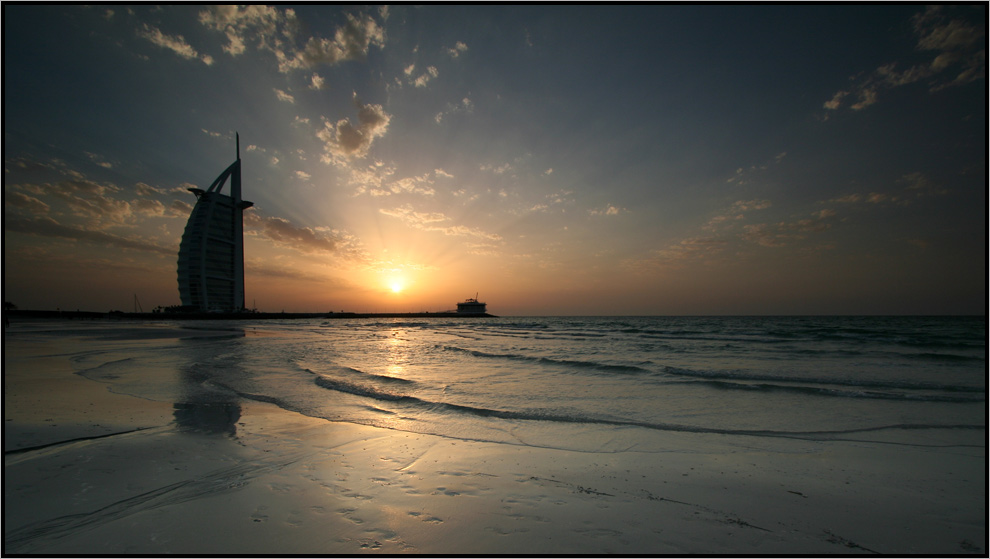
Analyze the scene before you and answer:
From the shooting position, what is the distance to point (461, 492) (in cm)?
471

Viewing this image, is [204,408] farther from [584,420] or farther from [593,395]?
[593,395]

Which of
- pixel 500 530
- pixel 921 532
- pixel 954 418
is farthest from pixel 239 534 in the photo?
pixel 954 418

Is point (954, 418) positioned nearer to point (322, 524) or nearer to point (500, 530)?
point (500, 530)

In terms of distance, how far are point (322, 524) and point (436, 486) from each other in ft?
4.70

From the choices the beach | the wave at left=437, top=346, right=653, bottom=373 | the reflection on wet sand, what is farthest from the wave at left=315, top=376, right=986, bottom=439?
the wave at left=437, top=346, right=653, bottom=373

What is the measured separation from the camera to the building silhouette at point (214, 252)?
3991 inches

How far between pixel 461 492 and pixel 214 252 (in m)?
127

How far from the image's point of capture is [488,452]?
6.36 meters

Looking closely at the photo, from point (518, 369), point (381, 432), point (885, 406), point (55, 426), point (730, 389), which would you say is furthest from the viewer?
point (518, 369)

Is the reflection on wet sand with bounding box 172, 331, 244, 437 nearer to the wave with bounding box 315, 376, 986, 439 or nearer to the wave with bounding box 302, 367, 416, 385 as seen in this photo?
the wave with bounding box 315, 376, 986, 439

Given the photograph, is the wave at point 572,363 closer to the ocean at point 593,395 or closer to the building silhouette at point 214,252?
the ocean at point 593,395

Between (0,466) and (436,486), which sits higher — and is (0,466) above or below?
above

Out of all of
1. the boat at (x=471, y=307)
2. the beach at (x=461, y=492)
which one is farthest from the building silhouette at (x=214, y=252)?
the beach at (x=461, y=492)

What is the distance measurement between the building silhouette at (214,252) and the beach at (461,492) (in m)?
117
